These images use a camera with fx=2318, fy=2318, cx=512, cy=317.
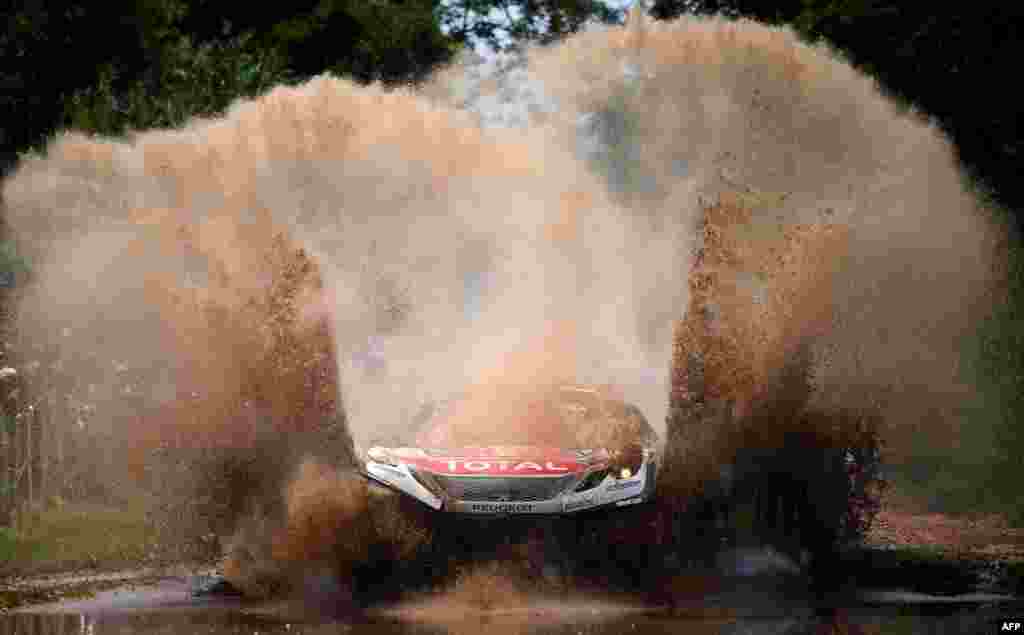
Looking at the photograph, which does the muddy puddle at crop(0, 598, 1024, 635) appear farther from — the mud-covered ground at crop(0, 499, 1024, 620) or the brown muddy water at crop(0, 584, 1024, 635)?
the mud-covered ground at crop(0, 499, 1024, 620)

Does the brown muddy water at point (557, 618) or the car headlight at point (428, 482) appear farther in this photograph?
the car headlight at point (428, 482)

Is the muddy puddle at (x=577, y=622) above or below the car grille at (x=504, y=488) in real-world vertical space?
below

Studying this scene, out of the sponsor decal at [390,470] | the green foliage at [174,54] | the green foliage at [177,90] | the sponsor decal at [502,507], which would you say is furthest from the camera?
the green foliage at [174,54]

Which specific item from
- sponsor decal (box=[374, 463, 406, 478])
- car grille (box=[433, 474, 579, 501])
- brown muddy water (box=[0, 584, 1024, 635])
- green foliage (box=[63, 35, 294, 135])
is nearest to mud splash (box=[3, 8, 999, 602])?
sponsor decal (box=[374, 463, 406, 478])

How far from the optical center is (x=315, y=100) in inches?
850

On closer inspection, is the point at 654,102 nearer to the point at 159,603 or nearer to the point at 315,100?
the point at 315,100

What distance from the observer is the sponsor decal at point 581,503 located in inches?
649

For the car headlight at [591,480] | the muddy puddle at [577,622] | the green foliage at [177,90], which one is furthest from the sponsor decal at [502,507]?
the green foliage at [177,90]

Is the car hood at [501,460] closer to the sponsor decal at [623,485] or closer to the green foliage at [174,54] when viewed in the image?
the sponsor decal at [623,485]

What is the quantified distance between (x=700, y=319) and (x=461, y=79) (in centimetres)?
856

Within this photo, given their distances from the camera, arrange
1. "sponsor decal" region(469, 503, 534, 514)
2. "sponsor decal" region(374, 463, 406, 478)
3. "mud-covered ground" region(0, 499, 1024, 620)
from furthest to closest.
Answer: "sponsor decal" region(374, 463, 406, 478)
"sponsor decal" region(469, 503, 534, 514)
"mud-covered ground" region(0, 499, 1024, 620)

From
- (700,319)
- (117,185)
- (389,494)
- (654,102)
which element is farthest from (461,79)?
(389,494)

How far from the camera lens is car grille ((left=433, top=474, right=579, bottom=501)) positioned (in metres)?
16.5

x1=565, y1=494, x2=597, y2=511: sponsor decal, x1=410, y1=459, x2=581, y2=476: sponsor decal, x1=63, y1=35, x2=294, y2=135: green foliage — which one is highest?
x1=63, y1=35, x2=294, y2=135: green foliage
